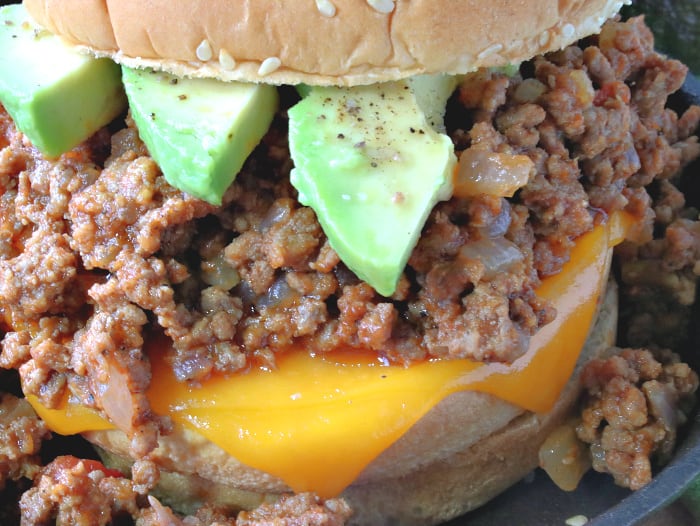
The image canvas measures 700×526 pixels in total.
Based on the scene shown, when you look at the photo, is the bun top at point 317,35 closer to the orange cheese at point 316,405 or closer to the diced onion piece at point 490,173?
the diced onion piece at point 490,173

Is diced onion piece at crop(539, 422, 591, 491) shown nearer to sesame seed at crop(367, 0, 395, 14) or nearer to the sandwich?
the sandwich

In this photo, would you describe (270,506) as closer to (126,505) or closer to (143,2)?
(126,505)

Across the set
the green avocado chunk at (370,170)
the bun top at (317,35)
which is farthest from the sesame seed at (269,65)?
the green avocado chunk at (370,170)

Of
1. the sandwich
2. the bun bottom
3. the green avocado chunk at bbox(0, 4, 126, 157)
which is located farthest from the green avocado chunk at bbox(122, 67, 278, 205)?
the bun bottom

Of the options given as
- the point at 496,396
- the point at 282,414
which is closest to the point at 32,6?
the point at 282,414

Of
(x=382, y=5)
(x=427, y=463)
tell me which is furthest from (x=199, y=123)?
(x=427, y=463)

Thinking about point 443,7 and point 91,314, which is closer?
point 443,7

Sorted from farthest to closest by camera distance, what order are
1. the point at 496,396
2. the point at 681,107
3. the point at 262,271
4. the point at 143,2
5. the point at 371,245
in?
the point at 681,107, the point at 496,396, the point at 262,271, the point at 143,2, the point at 371,245
